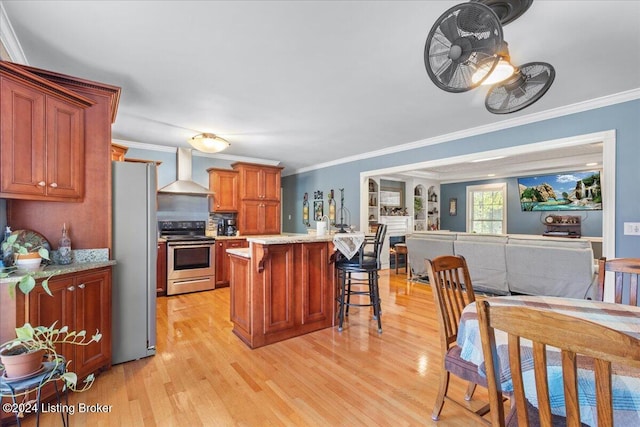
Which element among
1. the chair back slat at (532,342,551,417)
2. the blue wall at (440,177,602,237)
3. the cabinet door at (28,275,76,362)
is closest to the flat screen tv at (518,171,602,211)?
the blue wall at (440,177,602,237)

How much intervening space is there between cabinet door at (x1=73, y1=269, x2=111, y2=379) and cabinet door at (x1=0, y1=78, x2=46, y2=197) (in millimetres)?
682

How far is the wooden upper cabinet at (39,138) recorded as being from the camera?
5.81ft

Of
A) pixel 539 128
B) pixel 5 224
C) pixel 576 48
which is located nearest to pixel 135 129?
pixel 5 224

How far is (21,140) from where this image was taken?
184 cm

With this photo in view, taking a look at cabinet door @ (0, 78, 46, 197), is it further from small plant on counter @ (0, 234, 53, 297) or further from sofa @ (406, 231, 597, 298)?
sofa @ (406, 231, 597, 298)

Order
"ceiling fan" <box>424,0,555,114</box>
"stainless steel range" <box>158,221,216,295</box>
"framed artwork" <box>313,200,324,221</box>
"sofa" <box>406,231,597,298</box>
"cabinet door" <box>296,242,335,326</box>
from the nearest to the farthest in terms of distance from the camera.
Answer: "ceiling fan" <box>424,0,555,114</box> < "cabinet door" <box>296,242,335,326</box> < "sofa" <box>406,231,597,298</box> < "stainless steel range" <box>158,221,216,295</box> < "framed artwork" <box>313,200,324,221</box>

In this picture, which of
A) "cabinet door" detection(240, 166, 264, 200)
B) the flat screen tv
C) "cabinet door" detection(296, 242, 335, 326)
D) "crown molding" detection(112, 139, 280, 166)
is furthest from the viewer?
the flat screen tv

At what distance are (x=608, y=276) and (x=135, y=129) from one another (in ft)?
19.9

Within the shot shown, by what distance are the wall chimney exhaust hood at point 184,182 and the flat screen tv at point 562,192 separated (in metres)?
7.61

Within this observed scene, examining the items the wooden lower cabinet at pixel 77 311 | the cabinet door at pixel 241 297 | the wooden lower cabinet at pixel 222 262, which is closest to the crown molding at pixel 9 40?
the wooden lower cabinet at pixel 77 311

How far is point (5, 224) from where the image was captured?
6.73 feet

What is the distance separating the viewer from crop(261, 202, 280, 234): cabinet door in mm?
5822

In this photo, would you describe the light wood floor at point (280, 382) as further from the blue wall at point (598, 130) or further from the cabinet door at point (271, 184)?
the cabinet door at point (271, 184)

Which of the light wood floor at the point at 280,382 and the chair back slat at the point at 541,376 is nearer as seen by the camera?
the chair back slat at the point at 541,376
